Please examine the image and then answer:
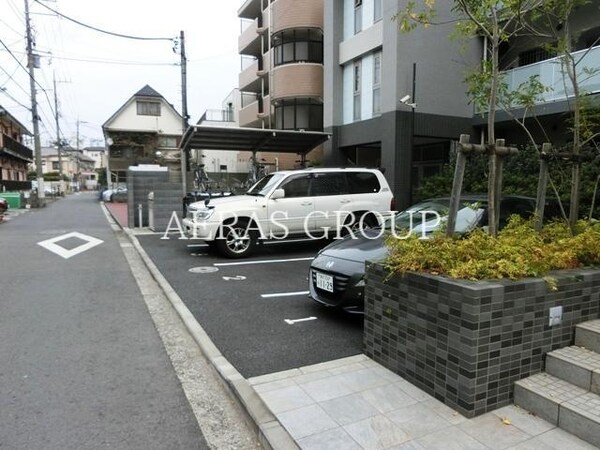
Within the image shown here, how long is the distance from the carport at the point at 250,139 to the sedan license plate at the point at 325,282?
29.8 ft

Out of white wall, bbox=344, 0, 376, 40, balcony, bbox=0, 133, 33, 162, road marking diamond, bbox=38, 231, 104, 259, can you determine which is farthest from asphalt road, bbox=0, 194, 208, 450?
balcony, bbox=0, 133, 33, 162

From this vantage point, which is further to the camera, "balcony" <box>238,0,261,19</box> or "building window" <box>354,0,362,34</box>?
Result: "balcony" <box>238,0,261,19</box>

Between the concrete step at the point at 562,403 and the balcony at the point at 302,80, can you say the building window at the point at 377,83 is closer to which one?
the balcony at the point at 302,80

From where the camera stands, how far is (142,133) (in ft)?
Answer: 142

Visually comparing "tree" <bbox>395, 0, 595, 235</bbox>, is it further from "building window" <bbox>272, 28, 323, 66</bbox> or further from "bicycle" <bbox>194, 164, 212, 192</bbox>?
"building window" <bbox>272, 28, 323, 66</bbox>

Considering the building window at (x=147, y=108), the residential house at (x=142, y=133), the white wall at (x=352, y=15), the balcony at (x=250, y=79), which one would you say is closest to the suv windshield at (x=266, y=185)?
the white wall at (x=352, y=15)

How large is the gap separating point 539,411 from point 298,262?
603 centimetres

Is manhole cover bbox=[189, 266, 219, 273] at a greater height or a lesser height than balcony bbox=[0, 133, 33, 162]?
lesser

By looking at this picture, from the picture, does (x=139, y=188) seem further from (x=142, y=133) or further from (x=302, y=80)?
(x=142, y=133)

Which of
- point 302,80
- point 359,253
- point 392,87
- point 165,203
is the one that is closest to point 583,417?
point 359,253

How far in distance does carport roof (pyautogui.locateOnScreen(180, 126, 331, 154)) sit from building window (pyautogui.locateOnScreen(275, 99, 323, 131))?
469 cm

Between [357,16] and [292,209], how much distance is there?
9.64 metres

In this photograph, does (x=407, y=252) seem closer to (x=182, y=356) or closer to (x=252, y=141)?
(x=182, y=356)

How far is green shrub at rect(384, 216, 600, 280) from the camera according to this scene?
320 cm
